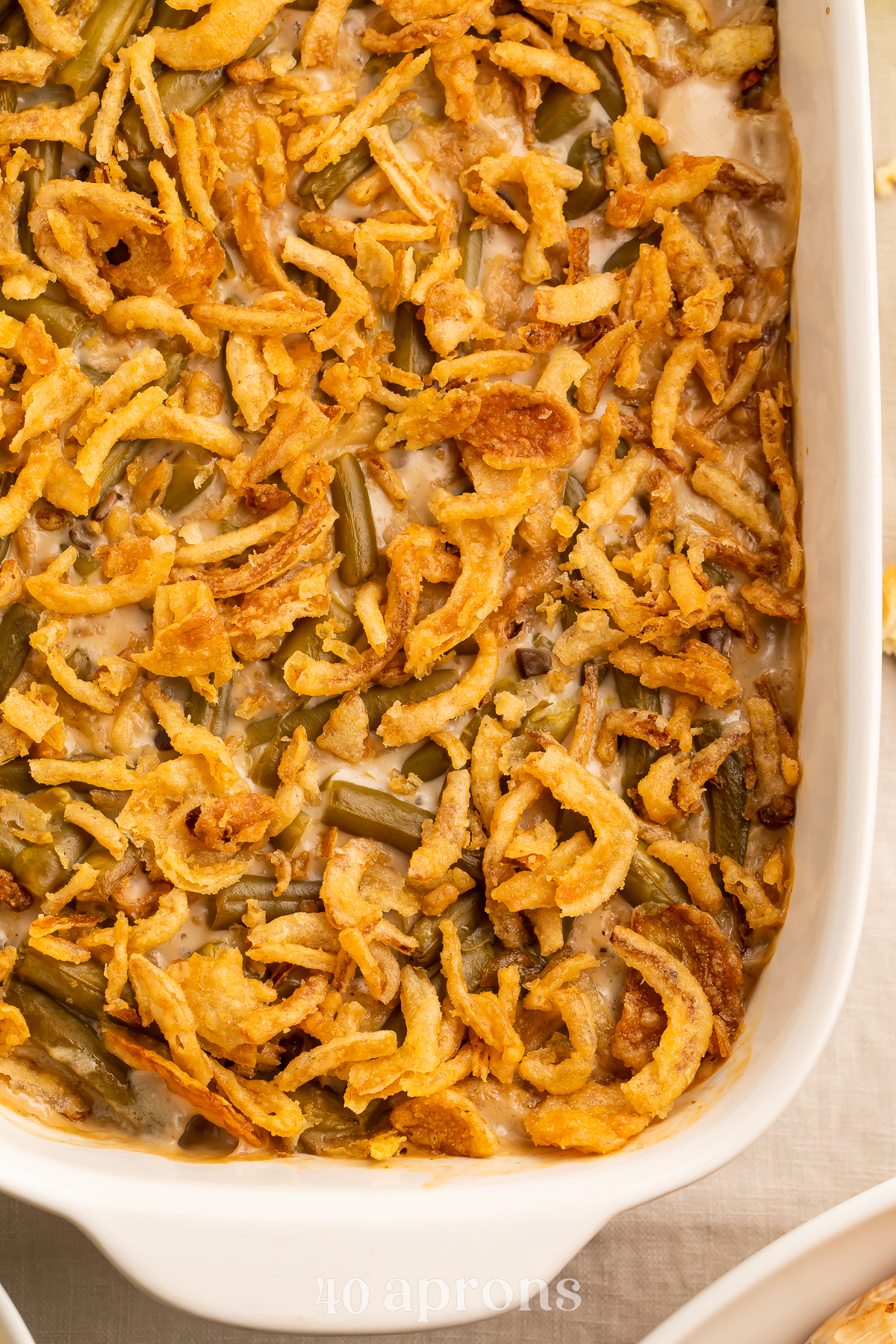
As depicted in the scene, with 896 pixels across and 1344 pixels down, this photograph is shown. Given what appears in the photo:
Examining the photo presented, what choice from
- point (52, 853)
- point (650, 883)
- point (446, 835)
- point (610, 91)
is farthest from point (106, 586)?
point (610, 91)

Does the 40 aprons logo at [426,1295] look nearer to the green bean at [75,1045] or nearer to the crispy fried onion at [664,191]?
the green bean at [75,1045]

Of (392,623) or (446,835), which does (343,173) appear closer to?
(392,623)

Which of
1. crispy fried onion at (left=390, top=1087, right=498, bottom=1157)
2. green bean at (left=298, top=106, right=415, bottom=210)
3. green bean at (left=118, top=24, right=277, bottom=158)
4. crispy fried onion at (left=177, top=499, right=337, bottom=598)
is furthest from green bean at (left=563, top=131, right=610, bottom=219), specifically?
crispy fried onion at (left=390, top=1087, right=498, bottom=1157)

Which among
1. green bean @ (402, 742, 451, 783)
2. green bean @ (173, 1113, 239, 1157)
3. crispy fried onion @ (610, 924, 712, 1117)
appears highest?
green bean @ (402, 742, 451, 783)

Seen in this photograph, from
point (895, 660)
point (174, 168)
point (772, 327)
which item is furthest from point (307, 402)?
point (895, 660)

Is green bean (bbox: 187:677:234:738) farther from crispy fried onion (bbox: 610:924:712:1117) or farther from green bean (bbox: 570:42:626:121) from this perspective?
green bean (bbox: 570:42:626:121)

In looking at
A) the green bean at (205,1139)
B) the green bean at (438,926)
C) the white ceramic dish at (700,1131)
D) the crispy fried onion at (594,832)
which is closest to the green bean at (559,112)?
the white ceramic dish at (700,1131)
